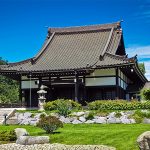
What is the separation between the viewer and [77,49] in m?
51.1

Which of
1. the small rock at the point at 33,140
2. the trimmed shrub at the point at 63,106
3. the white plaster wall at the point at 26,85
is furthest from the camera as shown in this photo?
the white plaster wall at the point at 26,85

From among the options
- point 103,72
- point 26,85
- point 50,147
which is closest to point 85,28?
point 103,72

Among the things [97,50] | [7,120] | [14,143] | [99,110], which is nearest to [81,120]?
[99,110]

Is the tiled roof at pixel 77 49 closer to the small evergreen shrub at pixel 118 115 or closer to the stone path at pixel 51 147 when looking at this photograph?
the small evergreen shrub at pixel 118 115

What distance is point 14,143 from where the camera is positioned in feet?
82.5

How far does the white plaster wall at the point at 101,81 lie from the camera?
148 feet

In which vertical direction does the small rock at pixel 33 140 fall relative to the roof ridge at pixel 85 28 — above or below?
below

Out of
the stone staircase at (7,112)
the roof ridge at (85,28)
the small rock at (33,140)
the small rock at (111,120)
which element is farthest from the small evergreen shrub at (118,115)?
the roof ridge at (85,28)

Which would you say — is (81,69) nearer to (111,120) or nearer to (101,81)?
(101,81)

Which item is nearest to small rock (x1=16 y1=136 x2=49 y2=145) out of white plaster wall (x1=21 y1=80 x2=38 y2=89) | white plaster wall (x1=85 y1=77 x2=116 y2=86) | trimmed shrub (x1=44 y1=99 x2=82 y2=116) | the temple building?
trimmed shrub (x1=44 y1=99 x2=82 y2=116)

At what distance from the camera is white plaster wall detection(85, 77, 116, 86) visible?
4500 centimetres

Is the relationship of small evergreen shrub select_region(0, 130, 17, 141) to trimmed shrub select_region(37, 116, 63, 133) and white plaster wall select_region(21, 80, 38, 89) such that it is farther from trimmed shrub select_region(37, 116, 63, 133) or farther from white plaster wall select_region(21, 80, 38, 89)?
white plaster wall select_region(21, 80, 38, 89)

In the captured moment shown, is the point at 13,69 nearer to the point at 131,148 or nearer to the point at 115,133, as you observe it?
the point at 115,133

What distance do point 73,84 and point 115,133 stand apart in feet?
71.2
